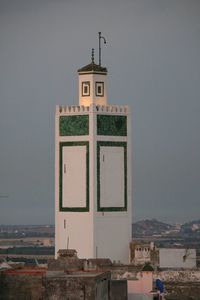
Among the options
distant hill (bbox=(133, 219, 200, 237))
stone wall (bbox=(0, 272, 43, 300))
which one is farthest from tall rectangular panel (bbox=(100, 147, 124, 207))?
distant hill (bbox=(133, 219, 200, 237))

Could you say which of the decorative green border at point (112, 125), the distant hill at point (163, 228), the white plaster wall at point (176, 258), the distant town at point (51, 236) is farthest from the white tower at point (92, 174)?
the distant hill at point (163, 228)

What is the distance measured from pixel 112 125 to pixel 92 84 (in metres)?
1.44

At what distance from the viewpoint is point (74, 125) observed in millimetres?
79938

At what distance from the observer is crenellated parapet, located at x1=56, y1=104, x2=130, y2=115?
79.5m

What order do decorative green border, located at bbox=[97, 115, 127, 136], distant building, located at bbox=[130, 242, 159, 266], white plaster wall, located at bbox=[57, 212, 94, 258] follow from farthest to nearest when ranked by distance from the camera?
decorative green border, located at bbox=[97, 115, 127, 136] < distant building, located at bbox=[130, 242, 159, 266] < white plaster wall, located at bbox=[57, 212, 94, 258]

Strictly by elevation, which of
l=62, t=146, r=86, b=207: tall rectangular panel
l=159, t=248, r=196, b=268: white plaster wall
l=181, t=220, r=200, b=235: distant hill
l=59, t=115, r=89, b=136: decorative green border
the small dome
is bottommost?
l=159, t=248, r=196, b=268: white plaster wall

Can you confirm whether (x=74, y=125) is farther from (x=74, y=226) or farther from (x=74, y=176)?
(x=74, y=226)

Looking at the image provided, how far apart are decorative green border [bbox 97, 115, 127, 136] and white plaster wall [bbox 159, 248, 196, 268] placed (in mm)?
3827

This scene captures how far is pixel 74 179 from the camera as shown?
79.6 m

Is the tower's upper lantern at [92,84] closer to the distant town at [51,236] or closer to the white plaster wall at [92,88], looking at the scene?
the white plaster wall at [92,88]

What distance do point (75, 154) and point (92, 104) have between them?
5.26 ft

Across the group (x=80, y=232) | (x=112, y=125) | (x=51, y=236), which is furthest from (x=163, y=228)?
(x=80, y=232)

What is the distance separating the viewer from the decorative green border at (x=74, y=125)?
7969 centimetres

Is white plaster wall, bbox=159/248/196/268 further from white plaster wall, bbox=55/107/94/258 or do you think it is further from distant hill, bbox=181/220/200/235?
distant hill, bbox=181/220/200/235
